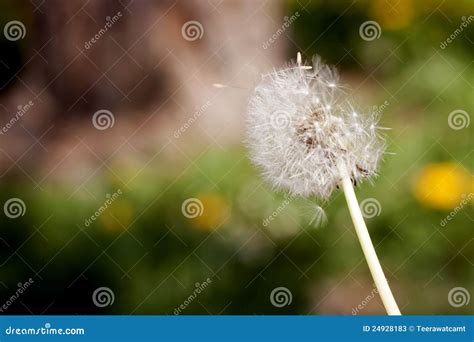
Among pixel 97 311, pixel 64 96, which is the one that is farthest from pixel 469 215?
pixel 64 96
